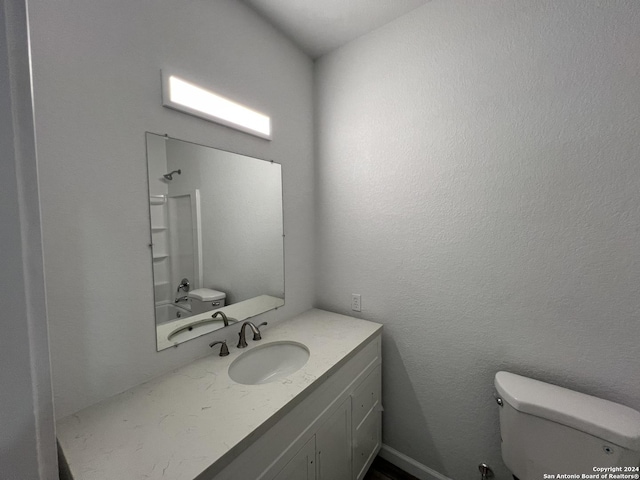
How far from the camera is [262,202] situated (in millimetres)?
1535

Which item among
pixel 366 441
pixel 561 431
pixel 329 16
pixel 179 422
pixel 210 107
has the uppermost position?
pixel 329 16

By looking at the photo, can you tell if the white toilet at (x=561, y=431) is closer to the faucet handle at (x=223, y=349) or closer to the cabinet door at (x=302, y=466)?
the cabinet door at (x=302, y=466)

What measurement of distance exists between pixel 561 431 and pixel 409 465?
0.90 m

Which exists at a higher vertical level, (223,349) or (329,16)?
(329,16)

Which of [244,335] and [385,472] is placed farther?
[385,472]

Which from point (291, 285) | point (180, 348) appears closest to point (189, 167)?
point (180, 348)

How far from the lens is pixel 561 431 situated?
97 cm

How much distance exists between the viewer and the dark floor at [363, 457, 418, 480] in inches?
58.6

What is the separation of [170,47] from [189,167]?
49 cm

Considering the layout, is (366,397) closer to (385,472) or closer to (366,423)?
(366,423)

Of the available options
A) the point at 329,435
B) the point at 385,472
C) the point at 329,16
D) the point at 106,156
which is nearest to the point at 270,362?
the point at 329,435

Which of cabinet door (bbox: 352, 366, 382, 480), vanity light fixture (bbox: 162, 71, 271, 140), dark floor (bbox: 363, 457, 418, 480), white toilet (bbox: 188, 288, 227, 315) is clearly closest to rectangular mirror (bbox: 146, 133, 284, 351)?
white toilet (bbox: 188, 288, 227, 315)

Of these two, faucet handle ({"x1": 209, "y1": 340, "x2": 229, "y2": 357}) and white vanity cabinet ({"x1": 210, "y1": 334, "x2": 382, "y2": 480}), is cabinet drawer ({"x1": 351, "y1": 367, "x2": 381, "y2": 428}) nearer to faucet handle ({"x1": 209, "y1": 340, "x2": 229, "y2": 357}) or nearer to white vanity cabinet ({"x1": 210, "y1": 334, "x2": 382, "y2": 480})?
white vanity cabinet ({"x1": 210, "y1": 334, "x2": 382, "y2": 480})

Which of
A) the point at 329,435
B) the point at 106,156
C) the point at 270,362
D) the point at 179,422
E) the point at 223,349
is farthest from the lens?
the point at 270,362
